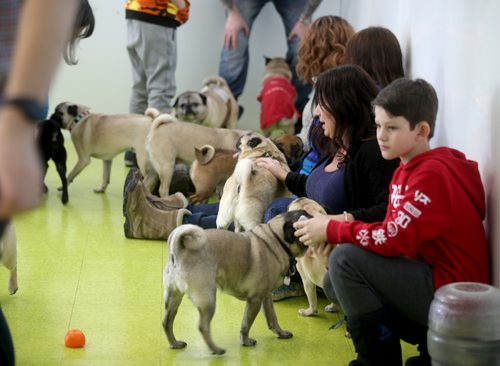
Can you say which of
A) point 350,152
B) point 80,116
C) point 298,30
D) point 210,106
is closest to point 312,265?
point 350,152

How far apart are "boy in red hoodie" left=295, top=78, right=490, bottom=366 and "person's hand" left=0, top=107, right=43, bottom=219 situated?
1639 mm

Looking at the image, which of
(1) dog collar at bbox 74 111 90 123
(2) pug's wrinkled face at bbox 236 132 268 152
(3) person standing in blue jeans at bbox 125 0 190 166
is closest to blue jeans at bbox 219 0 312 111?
(3) person standing in blue jeans at bbox 125 0 190 166

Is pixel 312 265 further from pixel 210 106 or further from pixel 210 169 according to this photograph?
A: pixel 210 106

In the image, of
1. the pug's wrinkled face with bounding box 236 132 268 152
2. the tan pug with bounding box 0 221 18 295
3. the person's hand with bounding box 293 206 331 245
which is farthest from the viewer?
the pug's wrinkled face with bounding box 236 132 268 152

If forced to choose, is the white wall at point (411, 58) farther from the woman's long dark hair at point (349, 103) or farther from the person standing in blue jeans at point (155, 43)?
the person standing in blue jeans at point (155, 43)

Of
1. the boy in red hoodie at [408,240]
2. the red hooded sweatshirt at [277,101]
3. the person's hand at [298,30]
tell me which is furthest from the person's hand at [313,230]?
the person's hand at [298,30]

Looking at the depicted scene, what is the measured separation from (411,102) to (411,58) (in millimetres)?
1675

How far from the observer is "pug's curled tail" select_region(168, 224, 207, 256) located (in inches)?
114

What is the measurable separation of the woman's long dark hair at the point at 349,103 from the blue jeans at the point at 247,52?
4.10m

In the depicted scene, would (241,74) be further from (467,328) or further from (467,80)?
(467,328)

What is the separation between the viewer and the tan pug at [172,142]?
5.49m

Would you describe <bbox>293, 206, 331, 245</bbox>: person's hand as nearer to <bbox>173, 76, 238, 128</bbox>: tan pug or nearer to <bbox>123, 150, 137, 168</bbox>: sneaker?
<bbox>173, 76, 238, 128</bbox>: tan pug

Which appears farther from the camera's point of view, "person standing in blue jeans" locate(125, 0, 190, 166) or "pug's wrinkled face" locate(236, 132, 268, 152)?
"person standing in blue jeans" locate(125, 0, 190, 166)

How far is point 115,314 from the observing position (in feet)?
11.8
